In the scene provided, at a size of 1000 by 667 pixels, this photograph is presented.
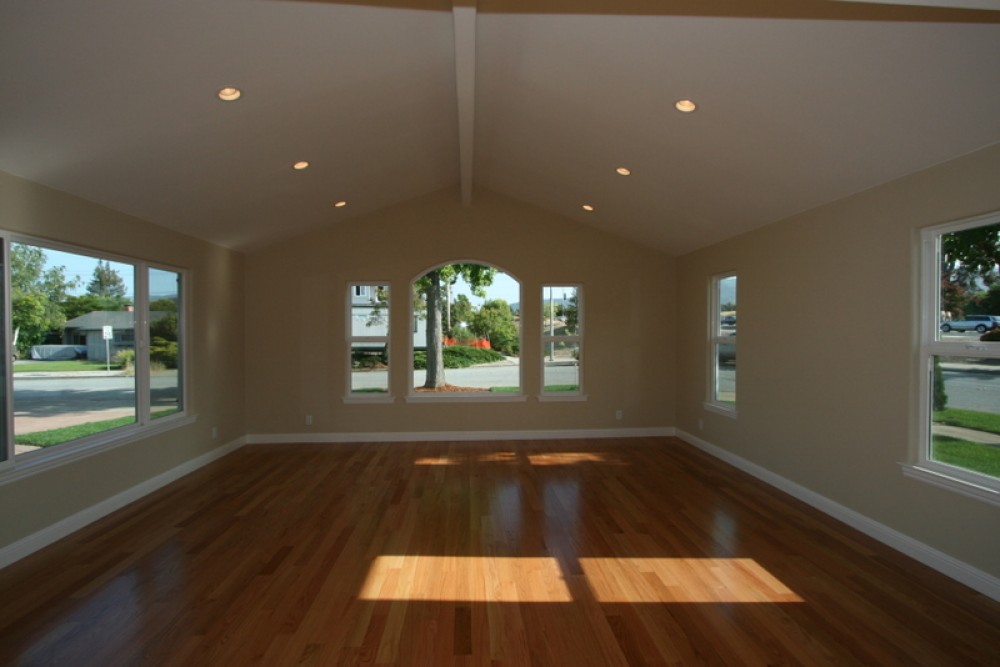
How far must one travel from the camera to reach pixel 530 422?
6.82 m

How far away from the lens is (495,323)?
7.13 m

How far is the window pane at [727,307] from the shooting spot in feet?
18.7

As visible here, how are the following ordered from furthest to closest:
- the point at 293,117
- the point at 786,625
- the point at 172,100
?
the point at 293,117
the point at 172,100
the point at 786,625

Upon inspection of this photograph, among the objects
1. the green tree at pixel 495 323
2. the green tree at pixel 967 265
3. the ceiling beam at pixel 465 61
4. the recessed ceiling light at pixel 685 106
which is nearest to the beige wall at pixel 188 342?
the ceiling beam at pixel 465 61

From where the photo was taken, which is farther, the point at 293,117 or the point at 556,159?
the point at 556,159

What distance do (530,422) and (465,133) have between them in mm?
3775

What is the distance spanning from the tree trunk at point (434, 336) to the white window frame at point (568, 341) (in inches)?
51.9

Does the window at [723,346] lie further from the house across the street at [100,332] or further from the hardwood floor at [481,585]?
the house across the street at [100,332]

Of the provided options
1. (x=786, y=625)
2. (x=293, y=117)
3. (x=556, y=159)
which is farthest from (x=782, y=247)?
(x=293, y=117)

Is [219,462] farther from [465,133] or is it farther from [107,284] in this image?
[465,133]

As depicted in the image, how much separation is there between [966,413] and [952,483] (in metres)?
0.41

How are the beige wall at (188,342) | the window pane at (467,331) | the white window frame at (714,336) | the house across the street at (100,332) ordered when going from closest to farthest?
the beige wall at (188,342), the house across the street at (100,332), the white window frame at (714,336), the window pane at (467,331)

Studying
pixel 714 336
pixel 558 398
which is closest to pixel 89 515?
pixel 558 398

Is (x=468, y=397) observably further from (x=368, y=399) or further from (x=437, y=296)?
(x=437, y=296)
